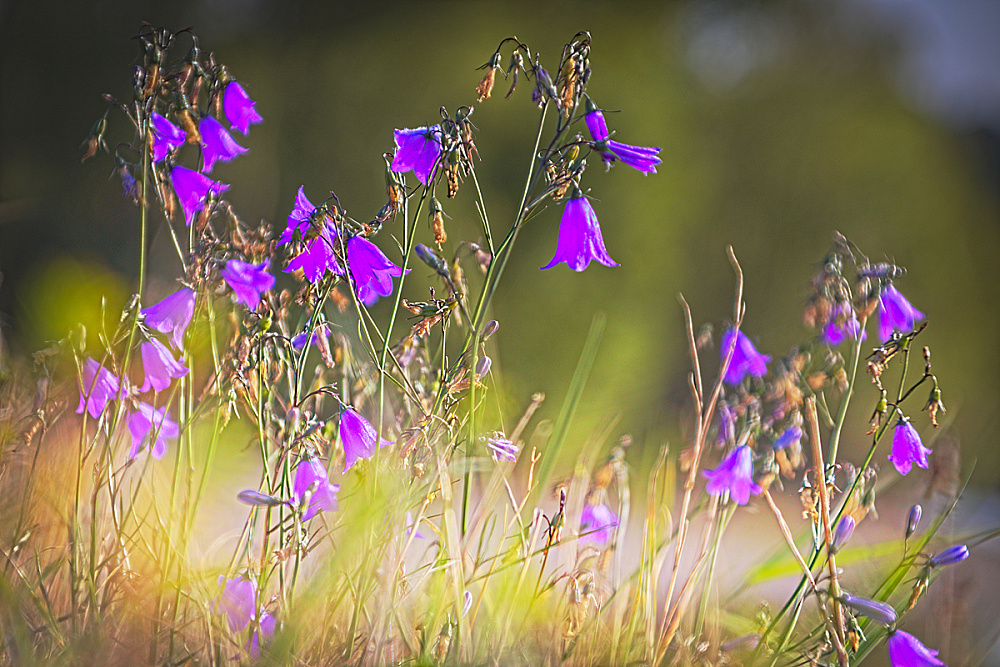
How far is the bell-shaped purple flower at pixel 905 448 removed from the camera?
4.01 ft

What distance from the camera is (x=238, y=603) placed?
1141mm

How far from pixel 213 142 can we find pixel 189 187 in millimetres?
85

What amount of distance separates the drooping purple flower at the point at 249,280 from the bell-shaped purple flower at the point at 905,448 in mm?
1013

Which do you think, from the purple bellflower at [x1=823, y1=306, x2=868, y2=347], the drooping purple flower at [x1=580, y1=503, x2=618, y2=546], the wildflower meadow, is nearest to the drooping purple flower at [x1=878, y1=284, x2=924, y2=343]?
the wildflower meadow

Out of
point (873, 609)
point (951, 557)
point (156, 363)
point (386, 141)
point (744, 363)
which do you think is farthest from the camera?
point (386, 141)

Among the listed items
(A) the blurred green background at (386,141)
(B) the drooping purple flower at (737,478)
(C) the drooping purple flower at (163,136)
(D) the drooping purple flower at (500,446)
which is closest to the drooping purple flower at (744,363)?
(B) the drooping purple flower at (737,478)

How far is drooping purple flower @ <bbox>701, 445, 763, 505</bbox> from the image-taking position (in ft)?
4.37

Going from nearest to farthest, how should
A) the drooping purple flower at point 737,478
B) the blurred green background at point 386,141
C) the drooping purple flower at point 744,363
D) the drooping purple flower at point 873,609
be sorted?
the drooping purple flower at point 873,609 → the drooping purple flower at point 737,478 → the drooping purple flower at point 744,363 → the blurred green background at point 386,141

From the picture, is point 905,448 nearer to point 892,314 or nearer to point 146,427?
point 892,314

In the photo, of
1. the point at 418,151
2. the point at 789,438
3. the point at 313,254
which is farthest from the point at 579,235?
the point at 789,438

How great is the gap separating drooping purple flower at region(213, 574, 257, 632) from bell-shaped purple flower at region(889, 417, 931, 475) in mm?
1025

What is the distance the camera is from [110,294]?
449 centimetres

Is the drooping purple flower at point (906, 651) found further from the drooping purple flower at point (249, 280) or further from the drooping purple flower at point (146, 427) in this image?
the drooping purple flower at point (146, 427)

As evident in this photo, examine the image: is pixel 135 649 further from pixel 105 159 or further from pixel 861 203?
pixel 861 203
